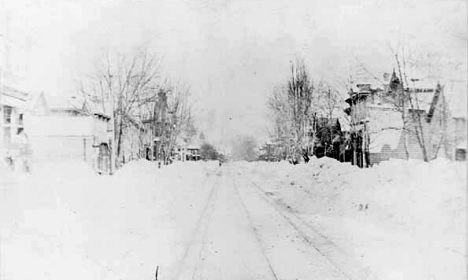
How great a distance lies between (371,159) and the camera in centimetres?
1155

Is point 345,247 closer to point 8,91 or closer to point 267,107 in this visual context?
point 267,107

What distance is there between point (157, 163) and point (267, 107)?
4.88 metres

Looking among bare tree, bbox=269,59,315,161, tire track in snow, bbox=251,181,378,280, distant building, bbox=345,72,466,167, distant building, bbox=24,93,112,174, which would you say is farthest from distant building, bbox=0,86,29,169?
distant building, bbox=345,72,466,167

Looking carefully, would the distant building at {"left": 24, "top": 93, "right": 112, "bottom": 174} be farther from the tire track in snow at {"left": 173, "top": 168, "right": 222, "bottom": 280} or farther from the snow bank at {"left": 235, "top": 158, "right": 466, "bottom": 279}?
the snow bank at {"left": 235, "top": 158, "right": 466, "bottom": 279}

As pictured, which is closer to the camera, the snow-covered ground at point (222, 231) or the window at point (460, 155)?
the snow-covered ground at point (222, 231)

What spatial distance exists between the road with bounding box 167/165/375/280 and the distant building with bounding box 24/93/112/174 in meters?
2.87

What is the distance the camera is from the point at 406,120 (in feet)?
28.6

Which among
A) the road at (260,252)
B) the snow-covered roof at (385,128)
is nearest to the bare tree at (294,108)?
the snow-covered roof at (385,128)

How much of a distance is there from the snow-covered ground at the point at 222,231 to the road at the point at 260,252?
0.7 inches

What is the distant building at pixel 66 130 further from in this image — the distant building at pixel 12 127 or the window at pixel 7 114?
the window at pixel 7 114

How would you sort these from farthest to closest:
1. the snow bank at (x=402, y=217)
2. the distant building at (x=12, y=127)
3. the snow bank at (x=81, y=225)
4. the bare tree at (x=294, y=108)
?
the bare tree at (x=294, y=108) < the distant building at (x=12, y=127) < the snow bank at (x=402, y=217) < the snow bank at (x=81, y=225)

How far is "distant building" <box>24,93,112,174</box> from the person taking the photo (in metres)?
7.99

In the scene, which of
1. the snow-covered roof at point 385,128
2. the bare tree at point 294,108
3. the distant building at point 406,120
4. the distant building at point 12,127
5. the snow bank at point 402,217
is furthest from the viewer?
the snow-covered roof at point 385,128

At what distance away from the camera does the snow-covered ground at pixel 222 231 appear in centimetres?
616
